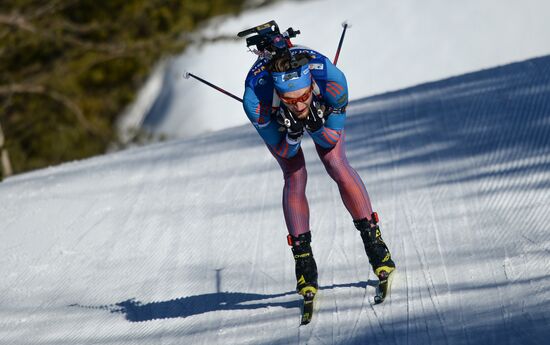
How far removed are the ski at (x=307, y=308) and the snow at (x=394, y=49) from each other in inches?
497

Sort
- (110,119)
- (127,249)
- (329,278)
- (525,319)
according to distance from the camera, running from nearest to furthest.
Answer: (525,319), (329,278), (127,249), (110,119)

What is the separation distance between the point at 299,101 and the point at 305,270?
1.03 metres

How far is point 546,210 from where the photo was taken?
22.1ft

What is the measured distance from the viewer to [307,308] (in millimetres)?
5910

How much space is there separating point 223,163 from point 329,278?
3408mm

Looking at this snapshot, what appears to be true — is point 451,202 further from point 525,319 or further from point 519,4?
point 519,4

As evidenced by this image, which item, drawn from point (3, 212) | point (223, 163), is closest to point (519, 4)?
point (223, 163)

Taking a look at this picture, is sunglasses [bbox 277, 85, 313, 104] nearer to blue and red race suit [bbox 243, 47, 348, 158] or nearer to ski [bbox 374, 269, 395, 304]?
blue and red race suit [bbox 243, 47, 348, 158]

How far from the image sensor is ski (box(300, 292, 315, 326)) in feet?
19.1

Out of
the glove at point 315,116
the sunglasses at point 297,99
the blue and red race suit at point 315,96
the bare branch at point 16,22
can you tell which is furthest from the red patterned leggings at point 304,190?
the bare branch at point 16,22

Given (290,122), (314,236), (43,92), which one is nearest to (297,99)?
(290,122)

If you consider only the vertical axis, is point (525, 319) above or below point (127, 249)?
below

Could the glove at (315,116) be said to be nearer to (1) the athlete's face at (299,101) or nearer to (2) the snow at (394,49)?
(1) the athlete's face at (299,101)

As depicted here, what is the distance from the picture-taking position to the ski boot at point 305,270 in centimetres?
590
